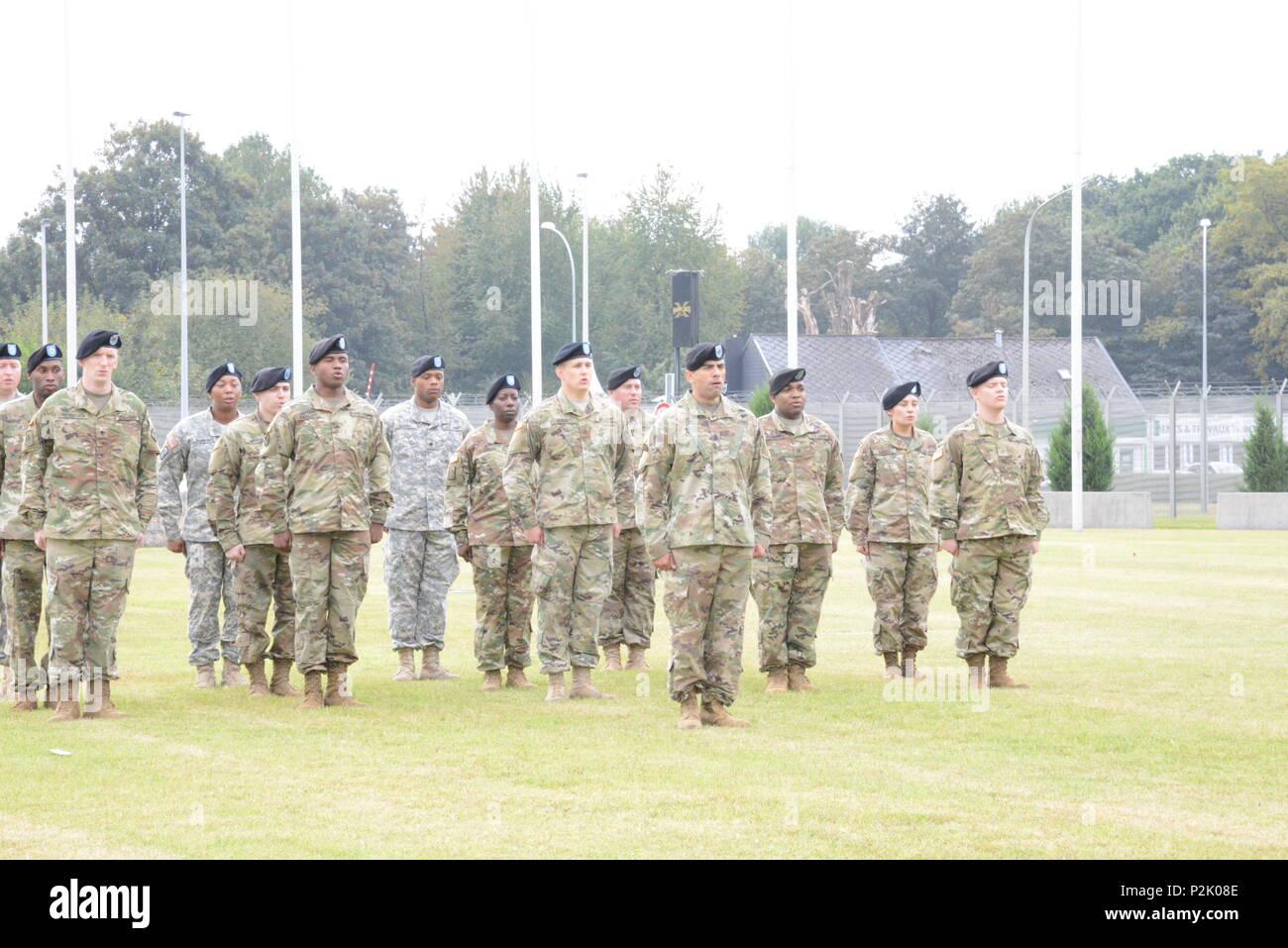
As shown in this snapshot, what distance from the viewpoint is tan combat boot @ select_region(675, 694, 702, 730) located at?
10.5 m

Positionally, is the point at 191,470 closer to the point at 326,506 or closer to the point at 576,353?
the point at 326,506

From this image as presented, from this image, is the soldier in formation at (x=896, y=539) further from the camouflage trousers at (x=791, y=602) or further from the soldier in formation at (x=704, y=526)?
the soldier in formation at (x=704, y=526)

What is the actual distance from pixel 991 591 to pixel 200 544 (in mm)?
5825

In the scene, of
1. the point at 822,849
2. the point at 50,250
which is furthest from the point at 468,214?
the point at 822,849

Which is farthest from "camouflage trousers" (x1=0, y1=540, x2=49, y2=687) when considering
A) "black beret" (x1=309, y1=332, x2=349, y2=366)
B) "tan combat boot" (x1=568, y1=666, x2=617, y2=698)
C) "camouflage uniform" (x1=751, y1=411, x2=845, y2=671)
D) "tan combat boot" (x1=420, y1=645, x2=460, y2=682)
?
"camouflage uniform" (x1=751, y1=411, x2=845, y2=671)

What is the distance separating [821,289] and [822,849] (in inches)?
3364

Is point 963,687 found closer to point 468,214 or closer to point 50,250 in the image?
point 50,250

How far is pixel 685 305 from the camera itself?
27969 millimetres

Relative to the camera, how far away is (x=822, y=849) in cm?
708

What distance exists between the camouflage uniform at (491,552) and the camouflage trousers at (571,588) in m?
0.81

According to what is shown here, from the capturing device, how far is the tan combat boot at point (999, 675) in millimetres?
12445

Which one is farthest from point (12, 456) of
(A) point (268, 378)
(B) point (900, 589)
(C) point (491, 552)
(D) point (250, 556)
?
(B) point (900, 589)

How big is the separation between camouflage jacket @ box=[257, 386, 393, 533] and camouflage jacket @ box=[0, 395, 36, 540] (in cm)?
Result: 167

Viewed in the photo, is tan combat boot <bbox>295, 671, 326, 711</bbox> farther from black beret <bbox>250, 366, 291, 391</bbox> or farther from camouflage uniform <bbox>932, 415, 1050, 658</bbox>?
camouflage uniform <bbox>932, 415, 1050, 658</bbox>
